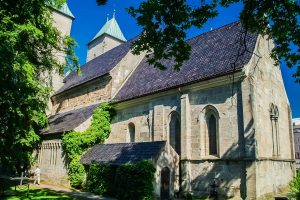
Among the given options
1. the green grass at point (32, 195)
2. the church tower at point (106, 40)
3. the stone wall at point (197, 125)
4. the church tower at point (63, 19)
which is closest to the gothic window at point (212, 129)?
the stone wall at point (197, 125)

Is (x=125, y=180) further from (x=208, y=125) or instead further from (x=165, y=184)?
(x=208, y=125)

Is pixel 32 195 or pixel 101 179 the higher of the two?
pixel 101 179

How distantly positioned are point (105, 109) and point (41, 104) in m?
5.65

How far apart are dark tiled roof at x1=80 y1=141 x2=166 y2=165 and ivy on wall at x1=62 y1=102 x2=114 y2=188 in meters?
0.52

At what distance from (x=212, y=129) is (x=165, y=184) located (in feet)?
14.0

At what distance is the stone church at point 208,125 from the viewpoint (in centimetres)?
1529

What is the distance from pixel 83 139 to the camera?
20453 mm

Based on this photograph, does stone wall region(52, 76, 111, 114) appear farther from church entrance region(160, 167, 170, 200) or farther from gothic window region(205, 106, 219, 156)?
church entrance region(160, 167, 170, 200)

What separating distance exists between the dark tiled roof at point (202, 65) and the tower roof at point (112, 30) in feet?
92.1

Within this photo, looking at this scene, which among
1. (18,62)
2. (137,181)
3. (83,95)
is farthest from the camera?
(83,95)

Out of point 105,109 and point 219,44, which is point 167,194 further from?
point 219,44

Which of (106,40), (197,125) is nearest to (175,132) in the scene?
(197,125)

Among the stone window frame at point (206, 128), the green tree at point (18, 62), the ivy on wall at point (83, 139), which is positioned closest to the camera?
the green tree at point (18, 62)

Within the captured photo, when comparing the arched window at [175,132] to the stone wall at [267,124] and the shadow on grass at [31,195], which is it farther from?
the shadow on grass at [31,195]
